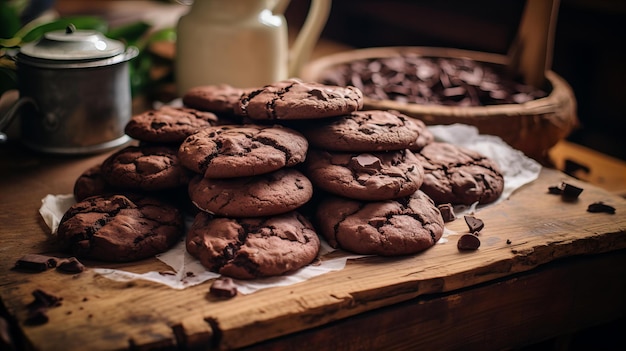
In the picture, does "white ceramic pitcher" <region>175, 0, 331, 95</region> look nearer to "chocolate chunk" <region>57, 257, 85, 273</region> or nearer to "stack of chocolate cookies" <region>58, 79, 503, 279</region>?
"stack of chocolate cookies" <region>58, 79, 503, 279</region>

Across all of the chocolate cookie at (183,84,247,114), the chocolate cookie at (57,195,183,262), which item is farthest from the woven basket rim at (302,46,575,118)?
the chocolate cookie at (57,195,183,262)

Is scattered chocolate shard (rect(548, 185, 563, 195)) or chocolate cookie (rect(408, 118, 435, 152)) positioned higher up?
chocolate cookie (rect(408, 118, 435, 152))

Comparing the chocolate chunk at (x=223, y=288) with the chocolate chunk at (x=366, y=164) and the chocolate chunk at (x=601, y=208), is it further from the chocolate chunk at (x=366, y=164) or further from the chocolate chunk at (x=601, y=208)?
the chocolate chunk at (x=601, y=208)

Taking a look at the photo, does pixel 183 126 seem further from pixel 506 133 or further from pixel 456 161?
pixel 506 133

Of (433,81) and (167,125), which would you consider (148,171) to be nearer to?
(167,125)

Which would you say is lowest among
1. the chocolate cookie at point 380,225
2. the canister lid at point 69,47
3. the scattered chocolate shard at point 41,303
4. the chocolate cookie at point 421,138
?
the scattered chocolate shard at point 41,303

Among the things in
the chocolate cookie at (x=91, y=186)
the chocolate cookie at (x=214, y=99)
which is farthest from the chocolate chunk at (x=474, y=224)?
the chocolate cookie at (x=91, y=186)
